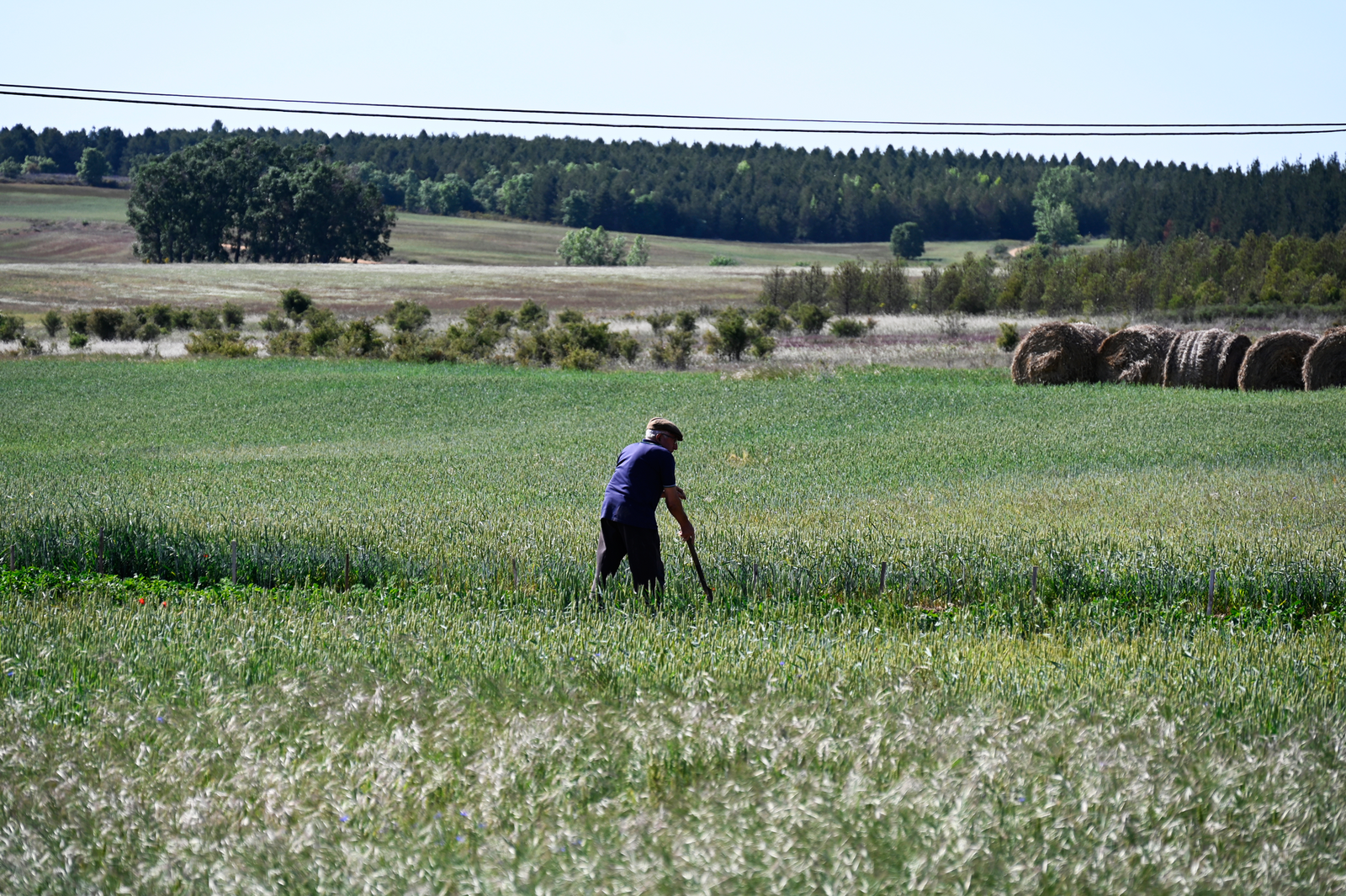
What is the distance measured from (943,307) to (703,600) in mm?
66595

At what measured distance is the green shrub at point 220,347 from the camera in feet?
149

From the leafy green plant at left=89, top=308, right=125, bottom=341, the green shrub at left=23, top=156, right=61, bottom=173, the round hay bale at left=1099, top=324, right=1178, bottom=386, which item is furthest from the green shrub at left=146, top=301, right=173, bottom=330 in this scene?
the green shrub at left=23, top=156, right=61, bottom=173

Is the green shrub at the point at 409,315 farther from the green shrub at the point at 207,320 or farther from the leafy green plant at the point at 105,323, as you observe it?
the leafy green plant at the point at 105,323

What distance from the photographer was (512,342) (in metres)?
52.1

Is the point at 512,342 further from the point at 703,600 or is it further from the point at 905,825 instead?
the point at 905,825

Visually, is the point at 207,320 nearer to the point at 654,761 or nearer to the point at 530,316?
the point at 530,316

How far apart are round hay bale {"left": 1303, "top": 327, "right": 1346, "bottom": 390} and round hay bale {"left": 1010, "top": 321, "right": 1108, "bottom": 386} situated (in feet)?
18.1

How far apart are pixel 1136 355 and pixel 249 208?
89.2 metres

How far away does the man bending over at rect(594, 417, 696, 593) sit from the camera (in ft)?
31.3

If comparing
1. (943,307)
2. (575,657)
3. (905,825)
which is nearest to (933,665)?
(575,657)

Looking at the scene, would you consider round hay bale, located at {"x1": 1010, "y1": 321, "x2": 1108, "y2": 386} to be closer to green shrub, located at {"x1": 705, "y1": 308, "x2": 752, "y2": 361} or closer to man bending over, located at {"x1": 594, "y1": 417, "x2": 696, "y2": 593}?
green shrub, located at {"x1": 705, "y1": 308, "x2": 752, "y2": 361}

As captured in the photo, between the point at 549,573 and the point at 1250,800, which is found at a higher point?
the point at 1250,800

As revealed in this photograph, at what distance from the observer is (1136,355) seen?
32.3 metres

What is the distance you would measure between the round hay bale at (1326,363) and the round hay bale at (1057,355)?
18.1 ft
